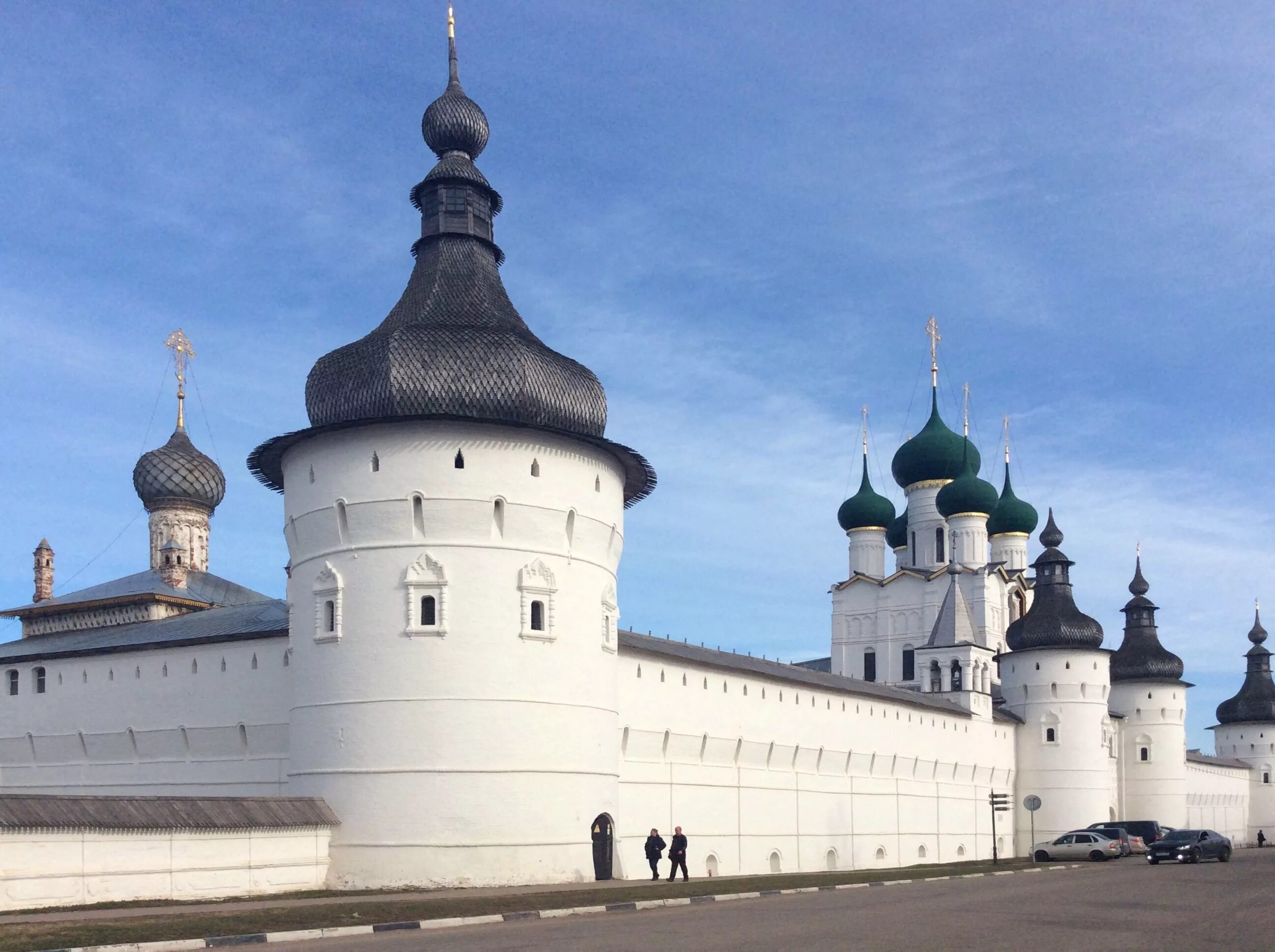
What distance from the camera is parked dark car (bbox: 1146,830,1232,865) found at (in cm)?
2933

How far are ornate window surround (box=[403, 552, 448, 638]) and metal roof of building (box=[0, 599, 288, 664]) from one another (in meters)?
4.21

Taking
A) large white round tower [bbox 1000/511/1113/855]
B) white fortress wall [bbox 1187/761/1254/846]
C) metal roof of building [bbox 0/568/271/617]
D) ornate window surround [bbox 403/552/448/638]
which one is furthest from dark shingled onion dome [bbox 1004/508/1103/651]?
ornate window surround [bbox 403/552/448/638]

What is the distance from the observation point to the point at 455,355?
2081 cm

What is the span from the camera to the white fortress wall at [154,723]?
2414 centimetres

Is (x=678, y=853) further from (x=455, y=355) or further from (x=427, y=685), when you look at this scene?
(x=455, y=355)

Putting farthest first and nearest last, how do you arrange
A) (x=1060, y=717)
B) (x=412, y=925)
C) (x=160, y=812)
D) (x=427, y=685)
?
(x=1060, y=717)
(x=427, y=685)
(x=160, y=812)
(x=412, y=925)

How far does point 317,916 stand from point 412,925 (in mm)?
1263

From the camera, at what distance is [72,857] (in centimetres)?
1639

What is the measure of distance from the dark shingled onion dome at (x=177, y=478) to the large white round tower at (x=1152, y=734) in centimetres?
3208

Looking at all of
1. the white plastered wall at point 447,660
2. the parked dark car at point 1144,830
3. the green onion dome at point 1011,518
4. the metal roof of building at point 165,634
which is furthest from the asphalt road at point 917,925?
the green onion dome at point 1011,518

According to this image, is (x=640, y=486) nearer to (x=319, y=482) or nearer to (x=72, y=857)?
(x=319, y=482)

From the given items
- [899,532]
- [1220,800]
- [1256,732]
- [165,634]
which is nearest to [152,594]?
[165,634]

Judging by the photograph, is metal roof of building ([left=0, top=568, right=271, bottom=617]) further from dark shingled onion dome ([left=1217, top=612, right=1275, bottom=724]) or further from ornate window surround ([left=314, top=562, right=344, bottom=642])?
dark shingled onion dome ([left=1217, top=612, right=1275, bottom=724])

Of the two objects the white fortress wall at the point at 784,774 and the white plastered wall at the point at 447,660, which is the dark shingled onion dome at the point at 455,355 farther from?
the white fortress wall at the point at 784,774
